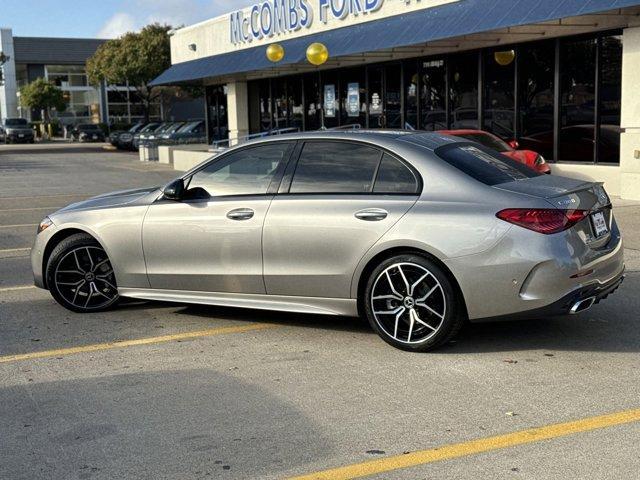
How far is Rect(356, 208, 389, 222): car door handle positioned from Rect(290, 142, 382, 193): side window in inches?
8.1

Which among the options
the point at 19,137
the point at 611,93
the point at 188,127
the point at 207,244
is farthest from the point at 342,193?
the point at 19,137

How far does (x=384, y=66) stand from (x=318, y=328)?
1662 centimetres

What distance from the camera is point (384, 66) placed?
2197 cm

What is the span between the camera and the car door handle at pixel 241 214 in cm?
611

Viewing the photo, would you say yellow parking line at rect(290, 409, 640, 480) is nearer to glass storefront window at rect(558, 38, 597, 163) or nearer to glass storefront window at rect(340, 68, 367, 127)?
glass storefront window at rect(558, 38, 597, 163)

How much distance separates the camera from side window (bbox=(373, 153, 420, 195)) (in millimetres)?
5691

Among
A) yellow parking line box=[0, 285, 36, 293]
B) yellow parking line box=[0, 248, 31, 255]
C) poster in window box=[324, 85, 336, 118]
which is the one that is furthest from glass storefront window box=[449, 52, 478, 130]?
yellow parking line box=[0, 285, 36, 293]

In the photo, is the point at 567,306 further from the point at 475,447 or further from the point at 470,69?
the point at 470,69

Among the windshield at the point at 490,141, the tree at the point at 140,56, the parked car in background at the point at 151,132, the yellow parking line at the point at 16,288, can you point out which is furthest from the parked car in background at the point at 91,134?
the yellow parking line at the point at 16,288

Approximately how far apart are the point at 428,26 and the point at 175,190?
12.1 m

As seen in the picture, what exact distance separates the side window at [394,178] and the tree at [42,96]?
70.9 m

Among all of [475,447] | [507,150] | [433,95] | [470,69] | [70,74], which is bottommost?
[475,447]

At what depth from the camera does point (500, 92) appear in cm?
Answer: 1795

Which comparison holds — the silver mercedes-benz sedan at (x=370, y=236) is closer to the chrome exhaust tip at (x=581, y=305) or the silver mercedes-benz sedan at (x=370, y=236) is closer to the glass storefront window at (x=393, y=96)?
the chrome exhaust tip at (x=581, y=305)
